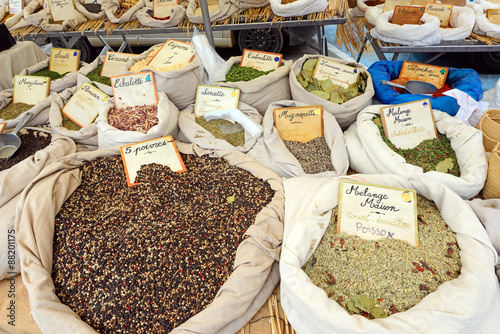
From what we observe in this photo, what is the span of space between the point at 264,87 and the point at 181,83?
1.48ft

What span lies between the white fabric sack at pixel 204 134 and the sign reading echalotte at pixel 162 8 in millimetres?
1393

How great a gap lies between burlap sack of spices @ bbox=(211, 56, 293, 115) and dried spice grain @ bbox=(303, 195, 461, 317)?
86 cm

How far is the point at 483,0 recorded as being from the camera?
2.59 meters

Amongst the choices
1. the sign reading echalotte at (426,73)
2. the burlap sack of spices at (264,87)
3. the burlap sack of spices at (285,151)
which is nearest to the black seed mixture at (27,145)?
the burlap sack of spices at (264,87)

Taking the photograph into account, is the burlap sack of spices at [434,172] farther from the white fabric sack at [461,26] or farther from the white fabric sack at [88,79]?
the white fabric sack at [88,79]

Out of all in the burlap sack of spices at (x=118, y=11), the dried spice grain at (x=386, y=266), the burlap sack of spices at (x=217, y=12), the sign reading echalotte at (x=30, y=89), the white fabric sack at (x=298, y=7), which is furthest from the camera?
the burlap sack of spices at (x=118, y=11)

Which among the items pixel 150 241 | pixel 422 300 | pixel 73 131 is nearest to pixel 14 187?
pixel 73 131

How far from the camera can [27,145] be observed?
1593 millimetres

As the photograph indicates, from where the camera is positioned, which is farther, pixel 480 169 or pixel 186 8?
pixel 186 8

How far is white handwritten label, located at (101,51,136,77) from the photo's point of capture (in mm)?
1933

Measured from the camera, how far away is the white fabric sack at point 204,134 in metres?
1.45

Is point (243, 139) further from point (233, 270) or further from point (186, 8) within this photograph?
point (186, 8)

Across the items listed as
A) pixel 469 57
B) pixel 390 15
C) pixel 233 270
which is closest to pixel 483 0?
pixel 469 57

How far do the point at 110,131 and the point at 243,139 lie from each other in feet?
2.10
